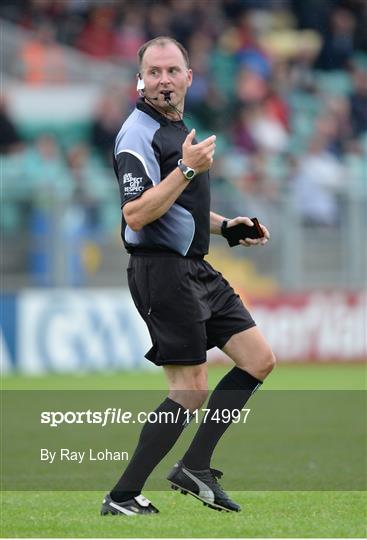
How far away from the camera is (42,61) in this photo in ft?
66.6

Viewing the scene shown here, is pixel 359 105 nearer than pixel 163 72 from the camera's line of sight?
No

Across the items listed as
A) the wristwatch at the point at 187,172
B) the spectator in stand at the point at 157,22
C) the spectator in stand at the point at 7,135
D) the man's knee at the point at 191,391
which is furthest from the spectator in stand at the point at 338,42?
the wristwatch at the point at 187,172

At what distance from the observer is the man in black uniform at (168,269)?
260 inches

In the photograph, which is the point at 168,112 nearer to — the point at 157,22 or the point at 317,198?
the point at 317,198

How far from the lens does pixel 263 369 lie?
696 cm

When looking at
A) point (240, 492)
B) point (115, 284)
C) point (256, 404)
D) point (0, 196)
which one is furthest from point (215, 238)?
point (240, 492)

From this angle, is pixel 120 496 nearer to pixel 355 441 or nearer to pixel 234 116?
pixel 355 441

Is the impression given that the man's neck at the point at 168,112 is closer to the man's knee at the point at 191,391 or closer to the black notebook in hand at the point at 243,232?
the black notebook in hand at the point at 243,232

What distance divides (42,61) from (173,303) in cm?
1419

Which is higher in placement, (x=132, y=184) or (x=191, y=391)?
(x=132, y=184)

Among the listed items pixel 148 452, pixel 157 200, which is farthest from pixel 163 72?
pixel 148 452

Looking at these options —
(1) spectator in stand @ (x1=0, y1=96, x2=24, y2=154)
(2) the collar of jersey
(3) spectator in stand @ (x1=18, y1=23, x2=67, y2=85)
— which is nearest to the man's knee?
(2) the collar of jersey

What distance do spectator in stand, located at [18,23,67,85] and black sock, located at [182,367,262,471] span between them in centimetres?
1380

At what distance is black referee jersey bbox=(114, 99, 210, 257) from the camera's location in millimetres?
6523
